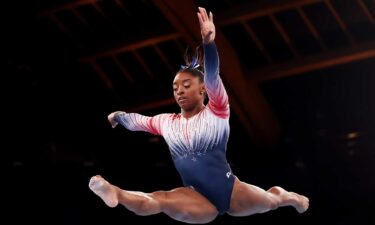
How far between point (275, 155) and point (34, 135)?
364 centimetres

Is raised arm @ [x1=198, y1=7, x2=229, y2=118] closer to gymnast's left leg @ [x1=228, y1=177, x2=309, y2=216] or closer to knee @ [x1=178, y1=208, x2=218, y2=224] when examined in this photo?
gymnast's left leg @ [x1=228, y1=177, x2=309, y2=216]

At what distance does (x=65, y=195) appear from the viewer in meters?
11.3

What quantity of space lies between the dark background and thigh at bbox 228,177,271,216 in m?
4.81

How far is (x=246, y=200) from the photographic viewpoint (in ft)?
18.1

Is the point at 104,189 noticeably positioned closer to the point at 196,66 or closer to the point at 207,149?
the point at 207,149

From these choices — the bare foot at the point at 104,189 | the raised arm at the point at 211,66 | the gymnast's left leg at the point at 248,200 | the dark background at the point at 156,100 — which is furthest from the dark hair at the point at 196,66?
the dark background at the point at 156,100

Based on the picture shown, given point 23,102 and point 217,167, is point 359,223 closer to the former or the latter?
point 23,102

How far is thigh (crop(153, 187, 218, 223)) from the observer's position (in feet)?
17.4

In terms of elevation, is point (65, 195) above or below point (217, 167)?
above

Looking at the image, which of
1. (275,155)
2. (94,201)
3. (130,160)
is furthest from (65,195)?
(275,155)

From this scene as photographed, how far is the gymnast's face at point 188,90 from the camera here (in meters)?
5.44

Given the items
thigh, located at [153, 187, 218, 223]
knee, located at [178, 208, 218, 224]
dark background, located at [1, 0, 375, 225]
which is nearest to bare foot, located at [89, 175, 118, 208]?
thigh, located at [153, 187, 218, 223]

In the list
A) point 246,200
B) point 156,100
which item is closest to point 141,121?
point 246,200

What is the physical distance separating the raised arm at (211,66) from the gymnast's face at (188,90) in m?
0.13
